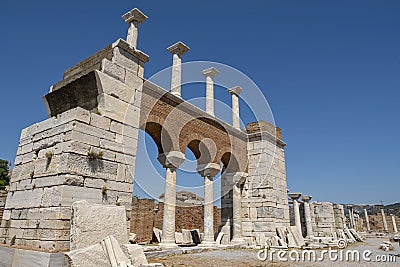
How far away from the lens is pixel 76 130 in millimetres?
5898

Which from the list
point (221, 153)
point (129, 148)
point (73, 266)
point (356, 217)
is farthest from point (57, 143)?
point (356, 217)

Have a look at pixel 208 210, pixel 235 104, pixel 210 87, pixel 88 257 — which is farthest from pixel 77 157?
pixel 235 104

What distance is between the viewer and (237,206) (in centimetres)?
1275

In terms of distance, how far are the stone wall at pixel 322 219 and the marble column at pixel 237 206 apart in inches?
256

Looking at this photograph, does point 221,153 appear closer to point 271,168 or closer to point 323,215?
point 271,168

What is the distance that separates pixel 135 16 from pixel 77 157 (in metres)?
5.04

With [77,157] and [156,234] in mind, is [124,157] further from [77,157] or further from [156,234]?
[156,234]

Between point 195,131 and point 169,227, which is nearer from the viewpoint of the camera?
point 169,227

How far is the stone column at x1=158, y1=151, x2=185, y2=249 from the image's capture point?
9336mm

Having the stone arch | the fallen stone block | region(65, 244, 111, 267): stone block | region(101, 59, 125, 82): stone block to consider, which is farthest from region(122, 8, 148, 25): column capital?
the fallen stone block

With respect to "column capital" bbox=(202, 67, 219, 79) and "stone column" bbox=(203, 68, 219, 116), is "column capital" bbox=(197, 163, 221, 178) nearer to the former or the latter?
"stone column" bbox=(203, 68, 219, 116)

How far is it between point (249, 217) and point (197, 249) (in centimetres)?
412

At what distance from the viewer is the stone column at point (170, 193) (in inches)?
368

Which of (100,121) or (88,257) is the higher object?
(100,121)
